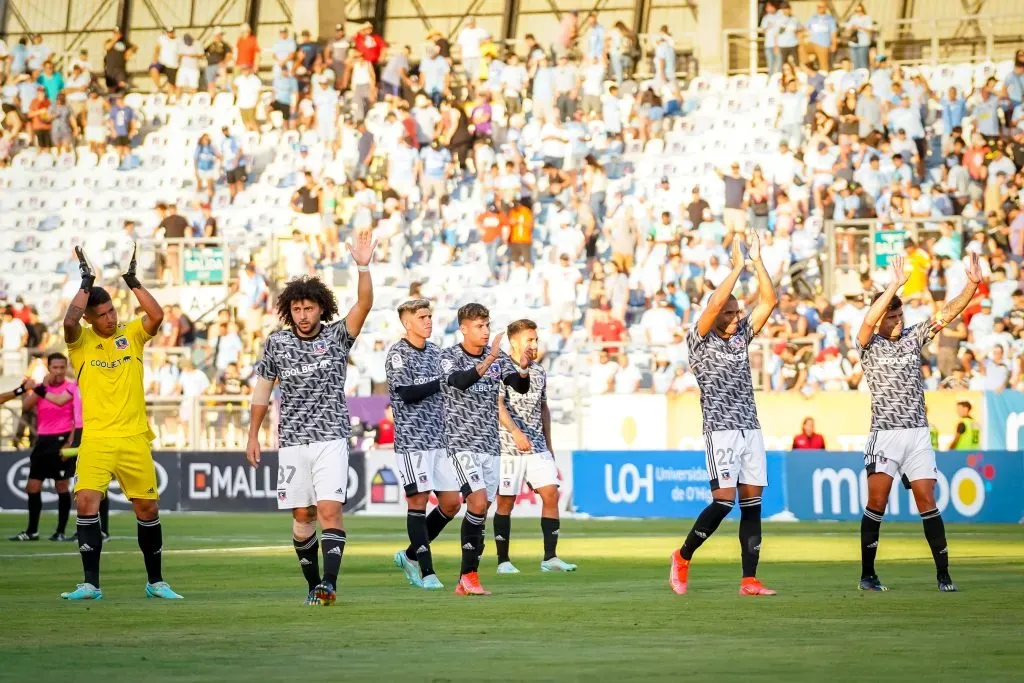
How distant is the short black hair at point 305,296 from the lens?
1287cm

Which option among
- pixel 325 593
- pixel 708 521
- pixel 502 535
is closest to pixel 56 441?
pixel 502 535

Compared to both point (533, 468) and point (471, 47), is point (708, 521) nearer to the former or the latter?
point (533, 468)

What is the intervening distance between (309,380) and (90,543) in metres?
2.45

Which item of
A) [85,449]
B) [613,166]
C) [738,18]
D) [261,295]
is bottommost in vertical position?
[85,449]

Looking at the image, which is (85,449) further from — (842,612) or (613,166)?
(613,166)

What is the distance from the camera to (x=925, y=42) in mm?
43250

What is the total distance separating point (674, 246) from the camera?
3453cm

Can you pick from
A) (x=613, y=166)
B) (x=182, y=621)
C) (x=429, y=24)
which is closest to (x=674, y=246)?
(x=613, y=166)

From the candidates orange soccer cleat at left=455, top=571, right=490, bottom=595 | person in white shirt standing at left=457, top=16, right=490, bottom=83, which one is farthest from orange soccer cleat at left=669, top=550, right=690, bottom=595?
person in white shirt standing at left=457, top=16, right=490, bottom=83

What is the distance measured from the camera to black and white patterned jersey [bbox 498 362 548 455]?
18.0m

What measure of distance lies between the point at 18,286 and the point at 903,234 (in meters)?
20.4

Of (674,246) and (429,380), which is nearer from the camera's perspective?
(429,380)

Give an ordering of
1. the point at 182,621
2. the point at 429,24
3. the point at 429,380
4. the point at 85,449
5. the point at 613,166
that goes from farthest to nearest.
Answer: the point at 429,24 → the point at 613,166 → the point at 429,380 → the point at 85,449 → the point at 182,621

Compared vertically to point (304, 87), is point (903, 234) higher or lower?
lower
